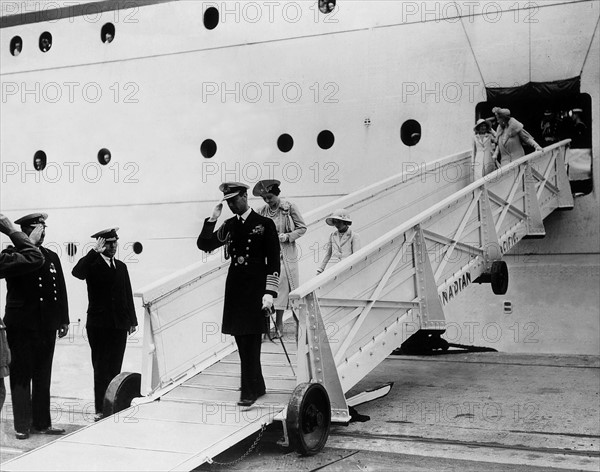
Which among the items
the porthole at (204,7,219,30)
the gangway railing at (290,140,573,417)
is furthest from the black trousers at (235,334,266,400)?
the porthole at (204,7,219,30)

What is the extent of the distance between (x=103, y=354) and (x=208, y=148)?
470 cm

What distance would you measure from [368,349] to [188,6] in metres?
6.65

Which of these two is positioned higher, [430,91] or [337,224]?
[430,91]

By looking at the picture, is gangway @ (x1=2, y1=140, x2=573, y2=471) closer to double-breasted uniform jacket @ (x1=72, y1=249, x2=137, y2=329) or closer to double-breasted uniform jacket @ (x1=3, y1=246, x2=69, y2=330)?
double-breasted uniform jacket @ (x1=72, y1=249, x2=137, y2=329)

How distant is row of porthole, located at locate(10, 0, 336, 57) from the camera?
949 cm

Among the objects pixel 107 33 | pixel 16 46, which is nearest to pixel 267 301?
pixel 107 33

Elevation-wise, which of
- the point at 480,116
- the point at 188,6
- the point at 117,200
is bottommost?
the point at 117,200

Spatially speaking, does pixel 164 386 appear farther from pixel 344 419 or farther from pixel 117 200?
pixel 117 200

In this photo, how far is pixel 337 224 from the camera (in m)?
6.35

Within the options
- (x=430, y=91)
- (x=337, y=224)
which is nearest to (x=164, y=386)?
(x=337, y=224)

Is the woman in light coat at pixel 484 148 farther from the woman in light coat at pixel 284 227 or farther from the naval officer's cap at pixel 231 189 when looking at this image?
the naval officer's cap at pixel 231 189

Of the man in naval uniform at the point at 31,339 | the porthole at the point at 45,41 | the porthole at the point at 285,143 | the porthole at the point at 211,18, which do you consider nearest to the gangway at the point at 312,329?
the man in naval uniform at the point at 31,339

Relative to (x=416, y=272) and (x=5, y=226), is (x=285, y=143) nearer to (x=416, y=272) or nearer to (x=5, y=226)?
(x=416, y=272)

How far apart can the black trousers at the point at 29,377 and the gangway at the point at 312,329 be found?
68cm
